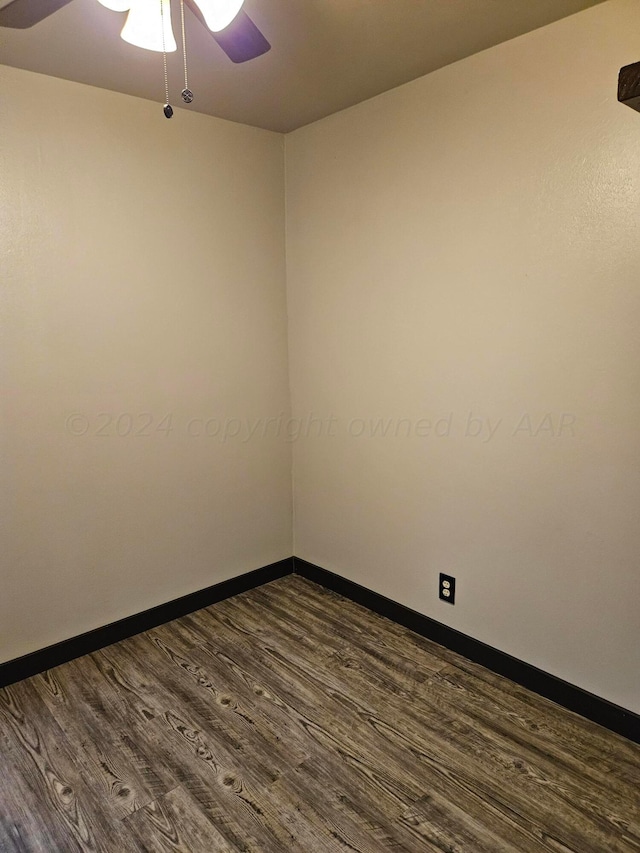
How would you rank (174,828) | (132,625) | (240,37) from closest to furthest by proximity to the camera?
(240,37), (174,828), (132,625)

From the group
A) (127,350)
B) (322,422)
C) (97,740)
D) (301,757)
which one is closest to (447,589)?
(301,757)

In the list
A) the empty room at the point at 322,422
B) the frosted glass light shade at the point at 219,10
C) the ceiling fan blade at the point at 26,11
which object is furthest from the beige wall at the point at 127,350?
the frosted glass light shade at the point at 219,10

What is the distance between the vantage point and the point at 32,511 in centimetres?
241

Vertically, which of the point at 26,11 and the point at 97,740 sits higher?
the point at 26,11

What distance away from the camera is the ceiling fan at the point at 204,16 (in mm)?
1392

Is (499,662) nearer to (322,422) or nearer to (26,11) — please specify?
(322,422)

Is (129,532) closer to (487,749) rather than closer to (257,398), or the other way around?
(257,398)

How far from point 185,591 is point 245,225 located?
190 centimetres

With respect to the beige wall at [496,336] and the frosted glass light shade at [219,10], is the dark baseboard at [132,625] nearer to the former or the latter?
the beige wall at [496,336]

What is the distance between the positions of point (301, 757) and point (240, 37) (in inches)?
86.5

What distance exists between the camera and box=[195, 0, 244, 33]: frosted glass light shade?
1377 mm

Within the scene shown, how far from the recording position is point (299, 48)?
2.05 m

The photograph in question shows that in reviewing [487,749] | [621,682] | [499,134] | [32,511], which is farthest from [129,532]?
[499,134]

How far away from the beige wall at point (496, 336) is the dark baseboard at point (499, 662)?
5 cm
